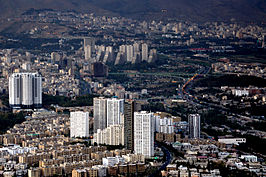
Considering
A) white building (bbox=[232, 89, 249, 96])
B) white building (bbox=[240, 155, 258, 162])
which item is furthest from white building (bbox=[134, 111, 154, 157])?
white building (bbox=[232, 89, 249, 96])

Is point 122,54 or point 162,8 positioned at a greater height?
point 162,8

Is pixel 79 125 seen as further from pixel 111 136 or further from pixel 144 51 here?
pixel 144 51

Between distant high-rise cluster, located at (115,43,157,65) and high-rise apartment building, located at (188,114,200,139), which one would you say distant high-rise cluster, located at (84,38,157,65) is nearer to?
distant high-rise cluster, located at (115,43,157,65)

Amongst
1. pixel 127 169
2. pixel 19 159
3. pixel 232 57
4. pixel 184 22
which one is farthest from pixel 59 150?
pixel 184 22

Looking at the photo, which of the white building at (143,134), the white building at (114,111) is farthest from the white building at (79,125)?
the white building at (143,134)

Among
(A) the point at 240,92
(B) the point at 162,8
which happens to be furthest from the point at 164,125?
(B) the point at 162,8

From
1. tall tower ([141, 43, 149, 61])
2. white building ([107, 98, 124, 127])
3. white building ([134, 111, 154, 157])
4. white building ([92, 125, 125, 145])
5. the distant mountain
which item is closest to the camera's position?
white building ([134, 111, 154, 157])
